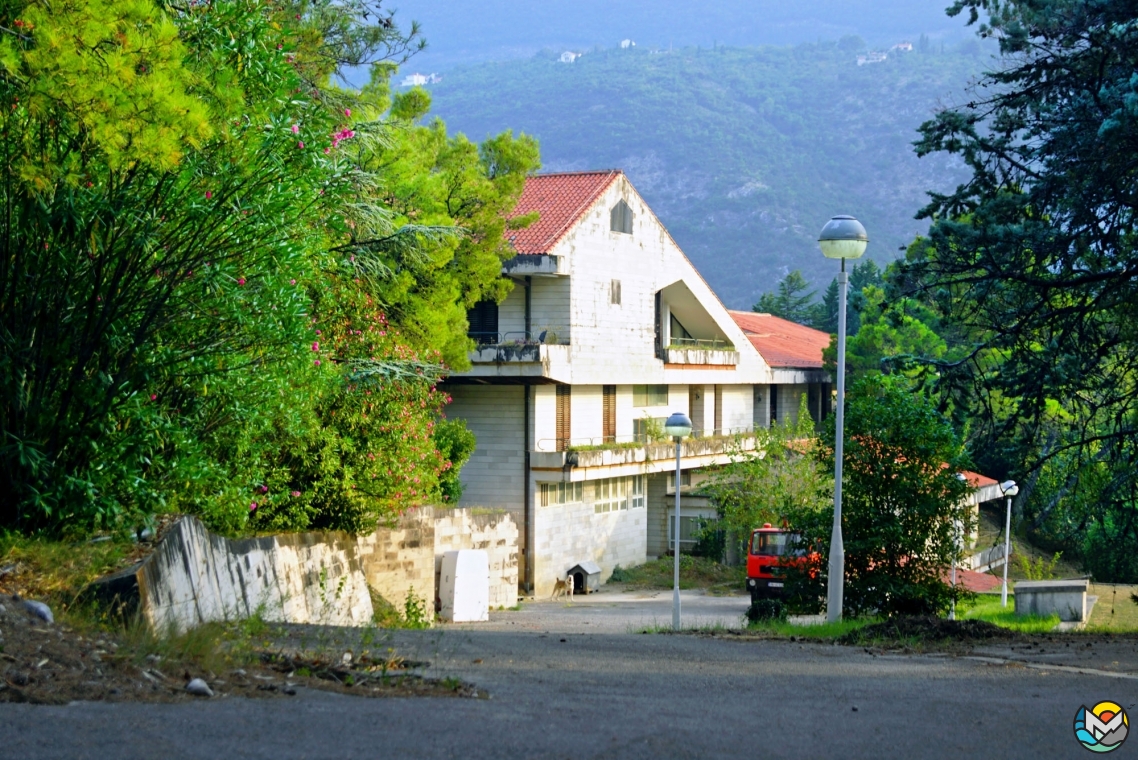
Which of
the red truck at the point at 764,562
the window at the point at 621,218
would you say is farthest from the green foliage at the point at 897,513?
the window at the point at 621,218

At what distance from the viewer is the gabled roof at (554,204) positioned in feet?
138

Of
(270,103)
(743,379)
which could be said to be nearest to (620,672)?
(270,103)

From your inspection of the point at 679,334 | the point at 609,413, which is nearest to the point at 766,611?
the point at 609,413

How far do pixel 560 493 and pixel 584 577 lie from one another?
3114 mm

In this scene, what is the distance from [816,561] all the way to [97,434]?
11309 mm

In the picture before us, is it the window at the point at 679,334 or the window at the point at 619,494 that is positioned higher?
the window at the point at 679,334

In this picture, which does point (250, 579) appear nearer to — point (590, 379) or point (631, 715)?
point (631, 715)

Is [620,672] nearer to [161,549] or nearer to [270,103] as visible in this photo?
[161,549]

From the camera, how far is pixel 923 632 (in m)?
16.4

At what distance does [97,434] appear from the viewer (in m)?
13.2

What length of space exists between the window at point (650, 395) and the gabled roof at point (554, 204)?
760 centimetres

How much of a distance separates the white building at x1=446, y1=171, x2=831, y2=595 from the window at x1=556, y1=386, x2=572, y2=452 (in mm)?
56

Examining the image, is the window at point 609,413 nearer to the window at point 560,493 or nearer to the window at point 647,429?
the window at point 647,429

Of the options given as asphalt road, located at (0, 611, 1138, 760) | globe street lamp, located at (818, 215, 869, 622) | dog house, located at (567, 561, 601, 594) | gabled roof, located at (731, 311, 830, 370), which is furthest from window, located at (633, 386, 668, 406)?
asphalt road, located at (0, 611, 1138, 760)
